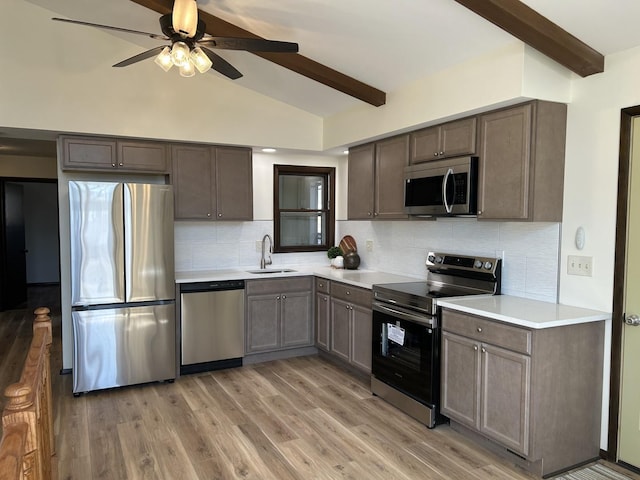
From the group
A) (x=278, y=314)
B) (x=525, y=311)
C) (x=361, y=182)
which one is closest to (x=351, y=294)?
(x=278, y=314)

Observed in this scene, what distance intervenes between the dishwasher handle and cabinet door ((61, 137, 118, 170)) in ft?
4.10

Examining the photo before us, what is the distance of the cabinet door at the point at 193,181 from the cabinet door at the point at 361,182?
1.38 metres

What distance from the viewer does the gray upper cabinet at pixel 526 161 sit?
282 centimetres

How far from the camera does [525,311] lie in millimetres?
2725

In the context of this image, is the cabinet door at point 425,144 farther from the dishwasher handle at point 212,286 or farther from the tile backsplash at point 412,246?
the dishwasher handle at point 212,286

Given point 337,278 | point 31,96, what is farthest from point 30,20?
point 337,278

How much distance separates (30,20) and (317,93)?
7.91 feet

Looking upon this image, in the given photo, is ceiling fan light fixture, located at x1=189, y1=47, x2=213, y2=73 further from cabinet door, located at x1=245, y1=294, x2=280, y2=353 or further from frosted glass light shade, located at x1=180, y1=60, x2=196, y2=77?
cabinet door, located at x1=245, y1=294, x2=280, y2=353

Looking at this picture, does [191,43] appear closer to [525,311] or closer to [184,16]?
[184,16]

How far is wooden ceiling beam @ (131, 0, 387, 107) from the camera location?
3348 millimetres

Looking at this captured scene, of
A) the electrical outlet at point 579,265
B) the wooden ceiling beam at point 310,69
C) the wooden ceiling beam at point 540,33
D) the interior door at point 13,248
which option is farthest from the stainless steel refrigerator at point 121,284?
the interior door at point 13,248

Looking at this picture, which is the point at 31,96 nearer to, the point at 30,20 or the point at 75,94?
the point at 75,94

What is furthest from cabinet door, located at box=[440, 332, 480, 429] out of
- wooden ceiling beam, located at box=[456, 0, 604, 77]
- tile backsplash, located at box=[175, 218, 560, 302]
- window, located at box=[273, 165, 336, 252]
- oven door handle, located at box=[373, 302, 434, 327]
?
window, located at box=[273, 165, 336, 252]

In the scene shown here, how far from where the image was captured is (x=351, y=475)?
2.61 meters
